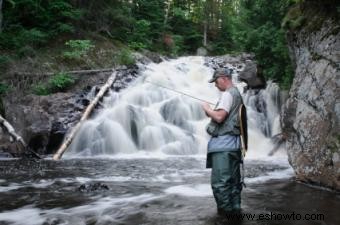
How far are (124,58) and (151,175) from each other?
1232 centimetres

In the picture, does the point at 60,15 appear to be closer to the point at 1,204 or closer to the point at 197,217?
the point at 1,204

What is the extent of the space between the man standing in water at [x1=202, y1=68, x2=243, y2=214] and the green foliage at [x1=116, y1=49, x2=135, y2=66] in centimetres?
1522

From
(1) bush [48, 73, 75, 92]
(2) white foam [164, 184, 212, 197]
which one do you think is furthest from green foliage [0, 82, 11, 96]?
(2) white foam [164, 184, 212, 197]

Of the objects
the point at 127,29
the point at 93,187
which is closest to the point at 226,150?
the point at 93,187

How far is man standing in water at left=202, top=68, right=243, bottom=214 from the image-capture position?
5.24 meters

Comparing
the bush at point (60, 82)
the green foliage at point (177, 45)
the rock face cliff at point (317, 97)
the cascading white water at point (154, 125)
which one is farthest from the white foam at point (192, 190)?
the green foliage at point (177, 45)

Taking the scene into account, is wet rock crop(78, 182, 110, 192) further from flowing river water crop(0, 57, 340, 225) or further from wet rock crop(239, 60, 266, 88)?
wet rock crop(239, 60, 266, 88)

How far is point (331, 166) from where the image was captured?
22.8 feet

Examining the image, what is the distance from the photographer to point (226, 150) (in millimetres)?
5266

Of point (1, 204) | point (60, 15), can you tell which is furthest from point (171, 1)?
point (1, 204)

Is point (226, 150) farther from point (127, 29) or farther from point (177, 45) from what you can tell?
point (177, 45)

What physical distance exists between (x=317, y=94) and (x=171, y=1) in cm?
2941

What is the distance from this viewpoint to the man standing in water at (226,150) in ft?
17.2

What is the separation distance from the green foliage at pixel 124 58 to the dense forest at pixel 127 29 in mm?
1840
